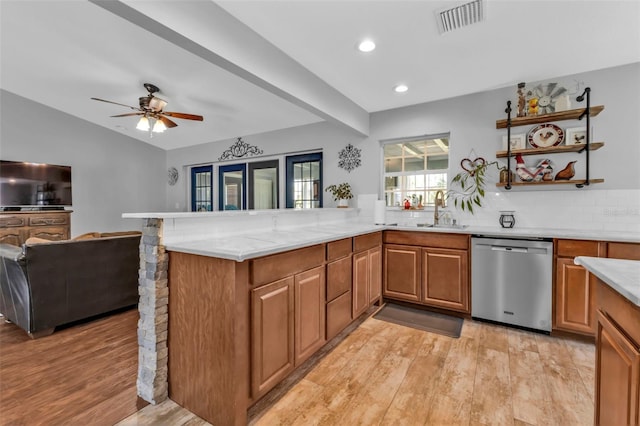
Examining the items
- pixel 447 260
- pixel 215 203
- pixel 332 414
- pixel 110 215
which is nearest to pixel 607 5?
pixel 447 260

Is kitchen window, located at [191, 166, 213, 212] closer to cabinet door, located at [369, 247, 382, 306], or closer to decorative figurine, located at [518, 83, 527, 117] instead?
cabinet door, located at [369, 247, 382, 306]

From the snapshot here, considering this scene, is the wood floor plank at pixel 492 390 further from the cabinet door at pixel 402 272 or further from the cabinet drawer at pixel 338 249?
the cabinet drawer at pixel 338 249

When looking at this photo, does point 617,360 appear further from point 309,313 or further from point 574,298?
point 574,298

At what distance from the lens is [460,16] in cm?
205

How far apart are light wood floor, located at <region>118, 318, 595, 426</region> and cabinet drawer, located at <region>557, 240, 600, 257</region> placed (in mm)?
760

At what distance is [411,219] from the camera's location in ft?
12.2

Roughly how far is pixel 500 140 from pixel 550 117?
0.47m

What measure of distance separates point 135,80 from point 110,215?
3456 millimetres

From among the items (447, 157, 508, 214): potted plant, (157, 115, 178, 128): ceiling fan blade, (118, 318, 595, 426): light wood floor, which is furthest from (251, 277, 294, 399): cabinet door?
(157, 115, 178, 128): ceiling fan blade

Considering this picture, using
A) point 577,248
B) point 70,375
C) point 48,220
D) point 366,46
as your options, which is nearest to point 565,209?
point 577,248

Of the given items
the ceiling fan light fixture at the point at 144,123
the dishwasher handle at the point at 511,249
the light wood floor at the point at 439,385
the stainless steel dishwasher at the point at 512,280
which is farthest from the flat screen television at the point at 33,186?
the dishwasher handle at the point at 511,249

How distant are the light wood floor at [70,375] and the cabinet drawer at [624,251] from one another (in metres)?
3.57

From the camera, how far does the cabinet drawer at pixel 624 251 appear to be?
7.26 feet

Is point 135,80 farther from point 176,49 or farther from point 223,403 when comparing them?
point 223,403
